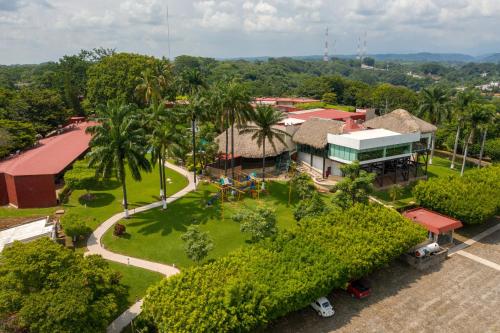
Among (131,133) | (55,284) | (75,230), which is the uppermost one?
(131,133)

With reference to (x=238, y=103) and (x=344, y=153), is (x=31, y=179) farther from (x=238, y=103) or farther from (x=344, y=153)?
(x=344, y=153)

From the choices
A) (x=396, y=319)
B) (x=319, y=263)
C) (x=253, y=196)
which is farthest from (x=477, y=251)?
(x=253, y=196)

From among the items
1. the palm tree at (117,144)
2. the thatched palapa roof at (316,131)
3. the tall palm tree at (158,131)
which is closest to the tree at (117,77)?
the tall palm tree at (158,131)

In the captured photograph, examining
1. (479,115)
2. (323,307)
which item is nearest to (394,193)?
(479,115)

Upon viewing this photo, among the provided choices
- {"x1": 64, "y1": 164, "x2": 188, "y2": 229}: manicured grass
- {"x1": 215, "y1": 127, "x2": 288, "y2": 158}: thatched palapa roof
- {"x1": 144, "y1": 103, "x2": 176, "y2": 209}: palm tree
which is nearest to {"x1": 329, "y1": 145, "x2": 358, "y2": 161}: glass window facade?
{"x1": 215, "y1": 127, "x2": 288, "y2": 158}: thatched palapa roof

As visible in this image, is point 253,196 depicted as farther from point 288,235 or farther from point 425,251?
point 425,251

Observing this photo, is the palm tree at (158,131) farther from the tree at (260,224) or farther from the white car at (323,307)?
the white car at (323,307)
